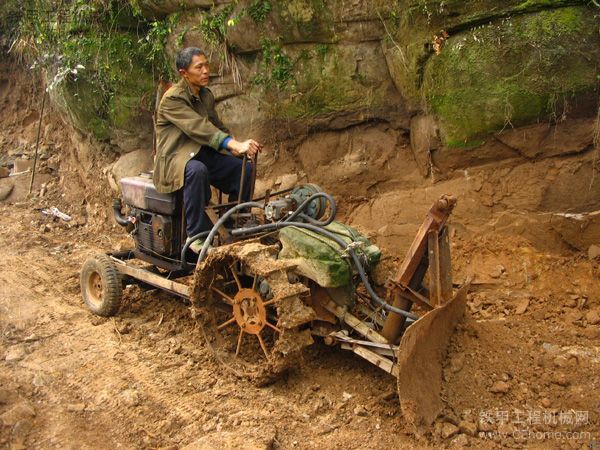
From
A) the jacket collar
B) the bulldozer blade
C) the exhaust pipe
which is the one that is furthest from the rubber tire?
the bulldozer blade

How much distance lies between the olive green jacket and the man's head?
8 cm

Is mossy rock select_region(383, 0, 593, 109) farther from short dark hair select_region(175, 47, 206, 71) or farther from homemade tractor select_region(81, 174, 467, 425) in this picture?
short dark hair select_region(175, 47, 206, 71)

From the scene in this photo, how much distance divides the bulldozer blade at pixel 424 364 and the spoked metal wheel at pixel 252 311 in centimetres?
69

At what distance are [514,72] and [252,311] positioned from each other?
3.01 m

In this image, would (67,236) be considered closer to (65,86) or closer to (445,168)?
(65,86)

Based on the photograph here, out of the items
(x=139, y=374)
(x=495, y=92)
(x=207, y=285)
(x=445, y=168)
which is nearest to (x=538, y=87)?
(x=495, y=92)

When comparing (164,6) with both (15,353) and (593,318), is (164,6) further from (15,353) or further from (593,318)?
(593,318)

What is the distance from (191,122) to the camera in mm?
4562

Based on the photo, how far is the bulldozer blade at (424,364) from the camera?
347 centimetres

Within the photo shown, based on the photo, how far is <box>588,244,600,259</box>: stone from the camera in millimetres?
5043

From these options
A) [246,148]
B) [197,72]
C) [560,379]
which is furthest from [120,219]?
[560,379]

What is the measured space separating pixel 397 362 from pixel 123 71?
19.3 ft

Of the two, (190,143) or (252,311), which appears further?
(190,143)

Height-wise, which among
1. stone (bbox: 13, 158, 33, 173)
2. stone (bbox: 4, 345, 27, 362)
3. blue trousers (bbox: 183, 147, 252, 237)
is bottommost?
stone (bbox: 4, 345, 27, 362)
